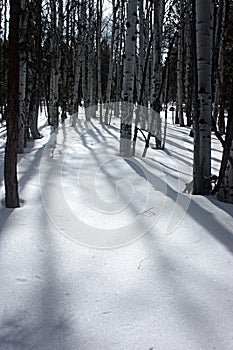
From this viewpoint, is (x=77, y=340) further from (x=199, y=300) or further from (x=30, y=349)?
(x=199, y=300)

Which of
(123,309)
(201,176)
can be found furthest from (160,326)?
(201,176)

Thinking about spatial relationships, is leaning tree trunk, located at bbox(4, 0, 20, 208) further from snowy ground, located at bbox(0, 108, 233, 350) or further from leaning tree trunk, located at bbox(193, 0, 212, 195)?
leaning tree trunk, located at bbox(193, 0, 212, 195)

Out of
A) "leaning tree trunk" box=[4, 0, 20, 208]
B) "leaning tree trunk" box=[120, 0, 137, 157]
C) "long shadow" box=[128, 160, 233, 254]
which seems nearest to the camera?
"long shadow" box=[128, 160, 233, 254]

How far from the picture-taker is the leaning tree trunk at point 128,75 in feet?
21.5

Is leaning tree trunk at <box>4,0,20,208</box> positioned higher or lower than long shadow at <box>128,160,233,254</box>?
higher

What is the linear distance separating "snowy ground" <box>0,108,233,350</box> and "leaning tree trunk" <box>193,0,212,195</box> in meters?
0.37

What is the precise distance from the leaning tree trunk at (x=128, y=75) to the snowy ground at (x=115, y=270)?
3164 mm

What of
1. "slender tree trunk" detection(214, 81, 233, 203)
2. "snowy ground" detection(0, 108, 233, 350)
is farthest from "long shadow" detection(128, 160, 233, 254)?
"slender tree trunk" detection(214, 81, 233, 203)

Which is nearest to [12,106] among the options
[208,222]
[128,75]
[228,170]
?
[208,222]

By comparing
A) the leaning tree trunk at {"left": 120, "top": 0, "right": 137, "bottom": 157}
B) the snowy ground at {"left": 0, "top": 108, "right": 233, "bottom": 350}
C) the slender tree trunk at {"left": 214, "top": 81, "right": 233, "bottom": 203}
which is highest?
the leaning tree trunk at {"left": 120, "top": 0, "right": 137, "bottom": 157}

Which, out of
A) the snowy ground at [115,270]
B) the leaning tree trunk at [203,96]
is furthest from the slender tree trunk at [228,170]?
the leaning tree trunk at [203,96]

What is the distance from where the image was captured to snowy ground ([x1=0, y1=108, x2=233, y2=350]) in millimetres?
1477

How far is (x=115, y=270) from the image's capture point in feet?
6.59

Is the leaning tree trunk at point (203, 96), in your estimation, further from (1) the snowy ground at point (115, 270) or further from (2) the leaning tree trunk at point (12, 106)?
(2) the leaning tree trunk at point (12, 106)
